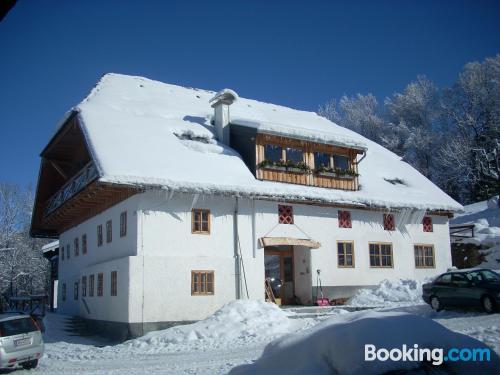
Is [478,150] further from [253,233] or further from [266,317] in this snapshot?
[266,317]

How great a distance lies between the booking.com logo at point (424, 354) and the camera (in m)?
6.00

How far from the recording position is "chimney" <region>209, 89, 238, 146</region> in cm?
2450

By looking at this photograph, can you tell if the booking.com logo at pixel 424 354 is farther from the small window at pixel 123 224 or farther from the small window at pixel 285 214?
the small window at pixel 285 214

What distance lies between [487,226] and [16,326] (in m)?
29.6

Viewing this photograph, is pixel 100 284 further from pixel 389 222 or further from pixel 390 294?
pixel 389 222

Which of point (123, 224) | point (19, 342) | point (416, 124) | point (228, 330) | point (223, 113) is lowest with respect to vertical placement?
point (228, 330)

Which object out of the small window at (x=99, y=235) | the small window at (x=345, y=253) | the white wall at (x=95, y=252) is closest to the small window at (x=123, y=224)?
the white wall at (x=95, y=252)

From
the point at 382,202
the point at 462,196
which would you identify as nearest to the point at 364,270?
the point at 382,202

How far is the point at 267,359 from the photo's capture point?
7242mm

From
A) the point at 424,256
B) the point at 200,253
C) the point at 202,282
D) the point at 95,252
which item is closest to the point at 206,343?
the point at 202,282

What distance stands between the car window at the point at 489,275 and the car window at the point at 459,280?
0.57 m

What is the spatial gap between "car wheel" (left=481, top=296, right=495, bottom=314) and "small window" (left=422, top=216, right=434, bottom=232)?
10026 millimetres

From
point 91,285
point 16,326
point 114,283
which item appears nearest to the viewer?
point 16,326

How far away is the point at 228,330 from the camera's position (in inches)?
652
